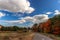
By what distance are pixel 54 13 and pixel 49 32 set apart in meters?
0.31

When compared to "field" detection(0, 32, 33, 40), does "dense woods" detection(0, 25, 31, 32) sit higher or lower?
higher

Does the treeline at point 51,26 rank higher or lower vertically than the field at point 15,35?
higher

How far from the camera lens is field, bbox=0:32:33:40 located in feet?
6.81

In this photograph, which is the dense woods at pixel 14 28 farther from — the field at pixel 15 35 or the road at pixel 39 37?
the road at pixel 39 37

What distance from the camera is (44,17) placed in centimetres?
216

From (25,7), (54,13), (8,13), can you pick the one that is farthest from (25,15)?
(54,13)

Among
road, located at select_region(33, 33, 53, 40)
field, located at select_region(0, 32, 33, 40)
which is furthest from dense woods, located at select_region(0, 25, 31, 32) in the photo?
road, located at select_region(33, 33, 53, 40)

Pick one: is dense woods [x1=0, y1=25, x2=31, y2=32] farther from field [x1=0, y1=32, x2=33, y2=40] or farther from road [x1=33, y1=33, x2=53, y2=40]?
road [x1=33, y1=33, x2=53, y2=40]

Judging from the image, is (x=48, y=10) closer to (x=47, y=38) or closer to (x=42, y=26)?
(x=42, y=26)

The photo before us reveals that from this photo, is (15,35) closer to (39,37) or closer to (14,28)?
(14,28)

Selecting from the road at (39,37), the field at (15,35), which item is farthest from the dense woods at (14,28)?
the road at (39,37)

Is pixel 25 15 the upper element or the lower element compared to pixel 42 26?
upper

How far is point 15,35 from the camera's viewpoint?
6.85 feet

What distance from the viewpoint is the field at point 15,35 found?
2074mm
